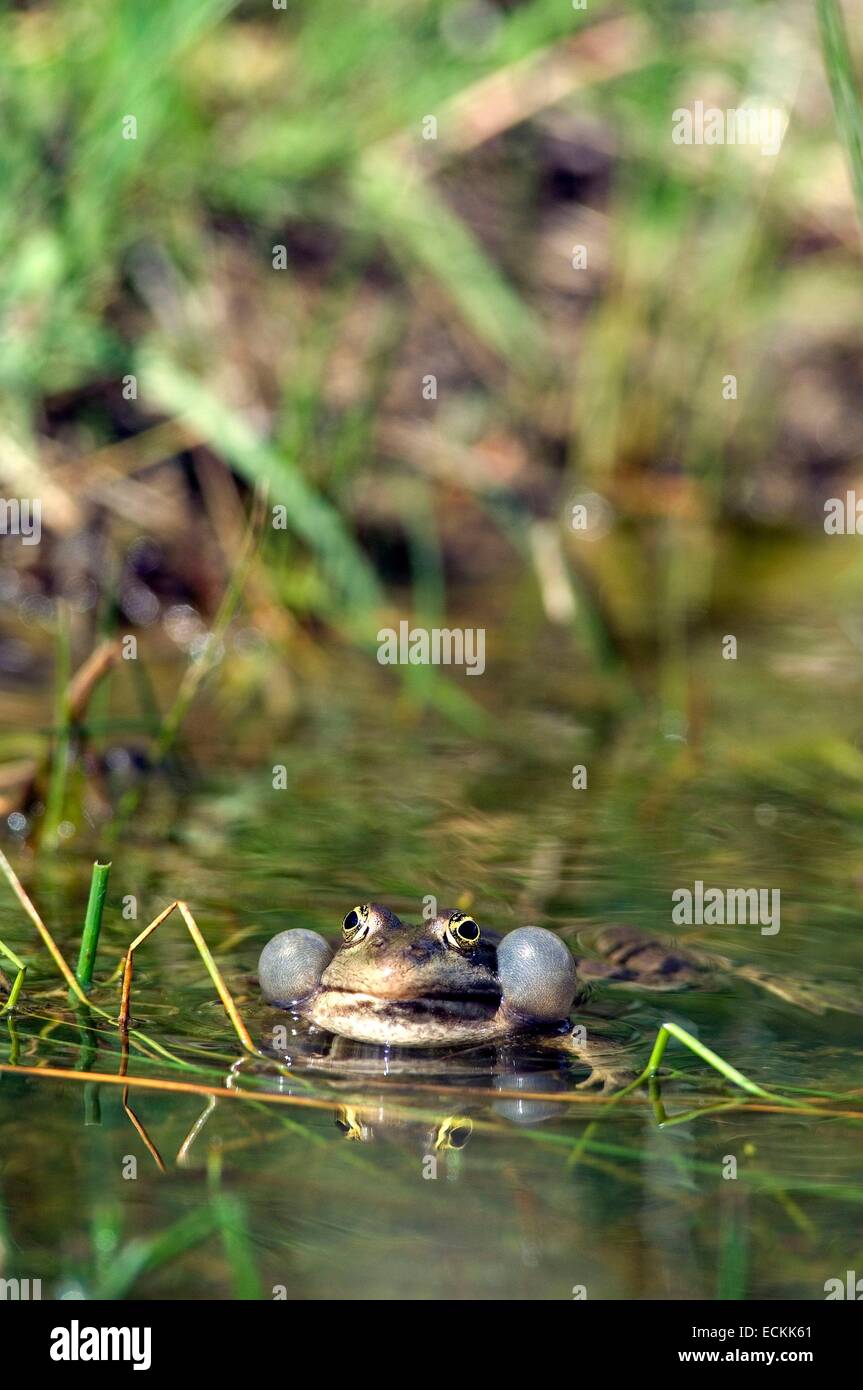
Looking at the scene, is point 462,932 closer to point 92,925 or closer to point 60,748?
point 92,925

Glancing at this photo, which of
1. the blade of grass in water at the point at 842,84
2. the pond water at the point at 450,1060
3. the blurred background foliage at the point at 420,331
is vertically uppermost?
the blurred background foliage at the point at 420,331

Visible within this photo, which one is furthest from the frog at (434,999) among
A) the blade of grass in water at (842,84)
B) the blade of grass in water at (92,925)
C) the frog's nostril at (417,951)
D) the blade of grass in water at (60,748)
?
the blade of grass in water at (842,84)

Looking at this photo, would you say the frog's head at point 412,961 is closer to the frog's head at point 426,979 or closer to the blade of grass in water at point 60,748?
the frog's head at point 426,979

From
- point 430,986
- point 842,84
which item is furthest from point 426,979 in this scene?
point 842,84

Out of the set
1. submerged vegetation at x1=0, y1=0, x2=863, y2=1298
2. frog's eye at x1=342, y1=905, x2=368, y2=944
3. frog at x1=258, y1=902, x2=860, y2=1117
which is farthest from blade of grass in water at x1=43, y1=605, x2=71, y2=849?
frog's eye at x1=342, y1=905, x2=368, y2=944

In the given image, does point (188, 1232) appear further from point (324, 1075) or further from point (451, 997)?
point (451, 997)
